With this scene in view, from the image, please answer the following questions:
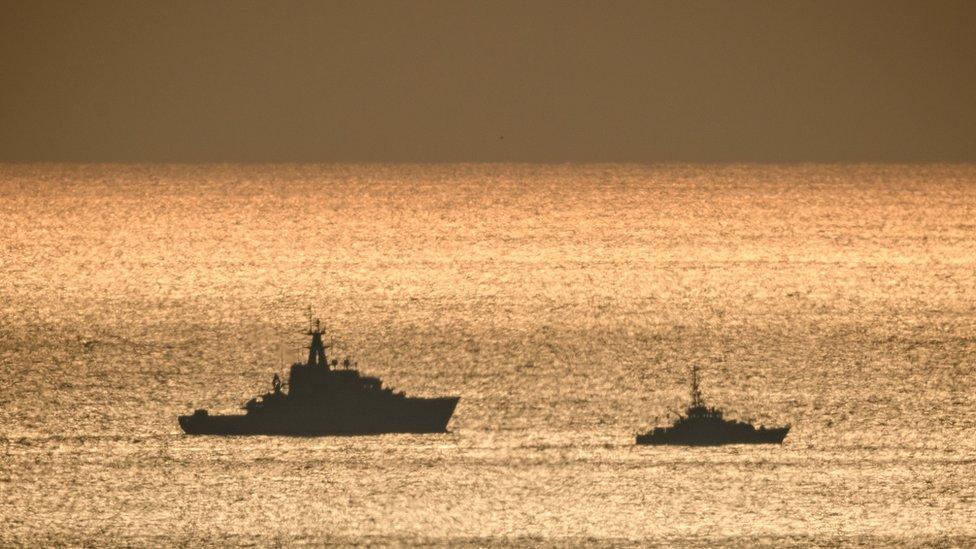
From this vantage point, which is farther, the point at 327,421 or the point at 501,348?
the point at 501,348

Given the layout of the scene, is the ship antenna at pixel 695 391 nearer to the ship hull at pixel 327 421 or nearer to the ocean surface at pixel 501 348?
the ocean surface at pixel 501 348

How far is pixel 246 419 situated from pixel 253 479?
8 centimetres

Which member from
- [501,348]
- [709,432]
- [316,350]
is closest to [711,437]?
[709,432]

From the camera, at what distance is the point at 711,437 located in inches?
34.4

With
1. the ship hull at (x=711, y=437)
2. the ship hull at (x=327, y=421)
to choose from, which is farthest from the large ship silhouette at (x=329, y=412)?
the ship hull at (x=711, y=437)

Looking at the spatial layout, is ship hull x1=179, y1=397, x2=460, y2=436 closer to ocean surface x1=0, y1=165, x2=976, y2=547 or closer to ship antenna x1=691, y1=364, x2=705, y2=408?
ocean surface x1=0, y1=165, x2=976, y2=547

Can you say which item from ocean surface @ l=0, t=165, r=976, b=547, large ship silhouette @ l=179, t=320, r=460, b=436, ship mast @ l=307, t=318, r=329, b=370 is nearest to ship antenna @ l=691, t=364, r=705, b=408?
ocean surface @ l=0, t=165, r=976, b=547

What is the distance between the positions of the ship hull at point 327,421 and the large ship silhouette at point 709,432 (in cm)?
16

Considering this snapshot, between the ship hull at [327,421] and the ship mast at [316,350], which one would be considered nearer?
the ship hull at [327,421]

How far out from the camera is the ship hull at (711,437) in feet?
2.84

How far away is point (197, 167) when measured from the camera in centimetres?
152

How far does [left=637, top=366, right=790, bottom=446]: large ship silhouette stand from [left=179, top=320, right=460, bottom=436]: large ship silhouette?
17 centimetres

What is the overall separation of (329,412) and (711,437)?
0.30 m

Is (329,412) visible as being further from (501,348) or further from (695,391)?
(695,391)
